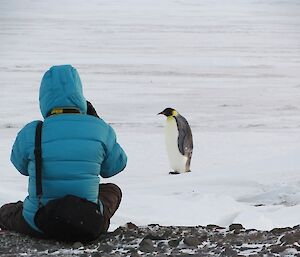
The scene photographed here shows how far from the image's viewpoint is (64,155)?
282 centimetres

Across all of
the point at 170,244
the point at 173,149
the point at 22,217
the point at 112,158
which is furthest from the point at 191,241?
the point at 173,149

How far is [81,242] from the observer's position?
2.85 m

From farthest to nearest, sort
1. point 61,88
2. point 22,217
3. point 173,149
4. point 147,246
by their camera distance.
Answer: point 173,149, point 22,217, point 61,88, point 147,246

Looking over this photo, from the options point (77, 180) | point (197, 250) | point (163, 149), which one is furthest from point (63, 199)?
point (163, 149)

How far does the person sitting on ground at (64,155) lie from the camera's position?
9.24ft

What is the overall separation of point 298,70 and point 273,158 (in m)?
8.47

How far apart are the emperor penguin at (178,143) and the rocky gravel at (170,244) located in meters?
4.09

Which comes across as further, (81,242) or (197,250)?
(81,242)

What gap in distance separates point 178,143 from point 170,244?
491 centimetres

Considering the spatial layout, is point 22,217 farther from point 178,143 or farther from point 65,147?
point 178,143

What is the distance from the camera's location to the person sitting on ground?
2.82m

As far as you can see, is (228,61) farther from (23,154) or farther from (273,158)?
(23,154)

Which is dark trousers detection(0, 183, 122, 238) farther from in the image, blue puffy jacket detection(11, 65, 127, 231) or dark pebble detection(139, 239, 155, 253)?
dark pebble detection(139, 239, 155, 253)

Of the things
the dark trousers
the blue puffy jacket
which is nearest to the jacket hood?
the blue puffy jacket
